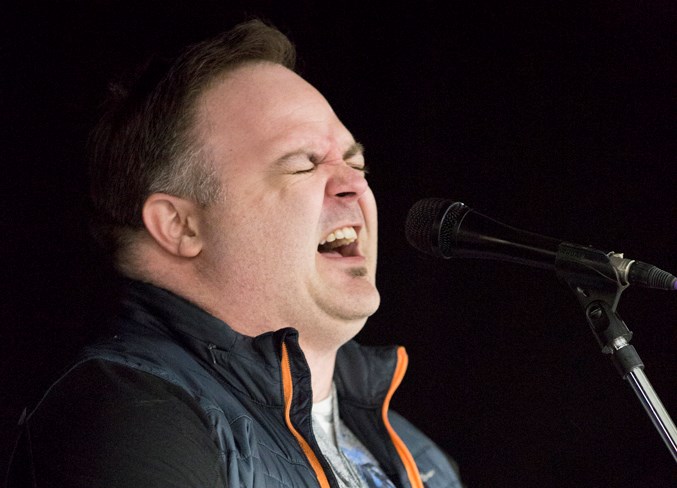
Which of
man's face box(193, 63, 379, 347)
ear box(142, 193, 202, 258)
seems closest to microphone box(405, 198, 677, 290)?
man's face box(193, 63, 379, 347)

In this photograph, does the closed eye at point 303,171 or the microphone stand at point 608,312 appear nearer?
the microphone stand at point 608,312

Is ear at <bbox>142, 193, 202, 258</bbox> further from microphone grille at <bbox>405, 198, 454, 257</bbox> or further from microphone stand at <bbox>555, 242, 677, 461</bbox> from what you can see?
microphone stand at <bbox>555, 242, 677, 461</bbox>

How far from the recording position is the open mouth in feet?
6.20

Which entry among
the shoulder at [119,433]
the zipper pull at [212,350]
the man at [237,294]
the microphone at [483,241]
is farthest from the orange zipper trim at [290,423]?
the microphone at [483,241]

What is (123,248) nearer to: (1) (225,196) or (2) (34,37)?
(1) (225,196)

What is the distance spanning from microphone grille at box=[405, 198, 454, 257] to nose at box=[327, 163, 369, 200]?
12.2 inches

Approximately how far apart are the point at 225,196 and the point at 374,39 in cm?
106

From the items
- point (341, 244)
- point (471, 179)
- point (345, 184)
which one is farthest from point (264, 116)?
point (471, 179)

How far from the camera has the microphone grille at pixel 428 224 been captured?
1508mm

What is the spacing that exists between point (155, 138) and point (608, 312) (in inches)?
45.1

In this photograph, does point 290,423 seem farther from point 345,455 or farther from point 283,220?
point 283,220

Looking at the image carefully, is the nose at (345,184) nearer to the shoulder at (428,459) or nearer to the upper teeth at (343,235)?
the upper teeth at (343,235)

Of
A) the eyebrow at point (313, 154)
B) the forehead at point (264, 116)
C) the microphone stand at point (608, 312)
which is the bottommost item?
the microphone stand at point (608, 312)

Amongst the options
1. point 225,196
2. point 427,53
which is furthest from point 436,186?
point 225,196
